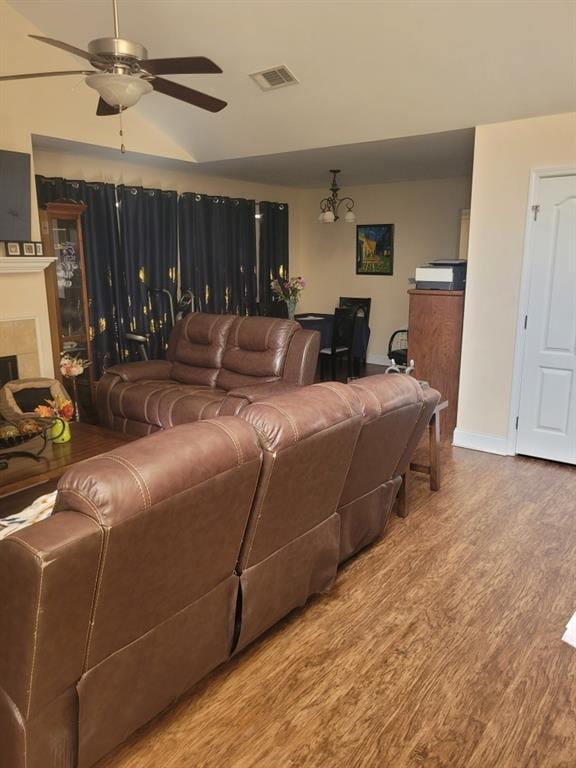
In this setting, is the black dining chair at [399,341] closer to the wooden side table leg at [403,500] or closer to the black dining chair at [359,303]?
the black dining chair at [359,303]

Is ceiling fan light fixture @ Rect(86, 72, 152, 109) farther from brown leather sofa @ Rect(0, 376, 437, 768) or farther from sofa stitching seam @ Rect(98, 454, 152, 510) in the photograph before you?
sofa stitching seam @ Rect(98, 454, 152, 510)

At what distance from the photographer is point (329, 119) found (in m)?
4.21

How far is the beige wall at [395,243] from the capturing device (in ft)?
21.3

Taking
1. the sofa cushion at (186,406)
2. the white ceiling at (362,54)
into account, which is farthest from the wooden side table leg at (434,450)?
the white ceiling at (362,54)

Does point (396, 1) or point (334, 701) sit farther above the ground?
point (396, 1)

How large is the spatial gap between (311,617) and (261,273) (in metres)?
5.27

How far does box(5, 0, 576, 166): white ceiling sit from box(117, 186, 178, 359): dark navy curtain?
113 cm

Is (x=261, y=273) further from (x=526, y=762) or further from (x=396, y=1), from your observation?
(x=526, y=762)

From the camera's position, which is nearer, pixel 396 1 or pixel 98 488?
pixel 98 488

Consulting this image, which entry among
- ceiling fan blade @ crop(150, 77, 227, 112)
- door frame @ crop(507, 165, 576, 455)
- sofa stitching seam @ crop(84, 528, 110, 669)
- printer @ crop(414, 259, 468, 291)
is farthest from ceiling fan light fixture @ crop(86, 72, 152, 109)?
printer @ crop(414, 259, 468, 291)

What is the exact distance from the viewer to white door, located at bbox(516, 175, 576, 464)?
12.1 ft

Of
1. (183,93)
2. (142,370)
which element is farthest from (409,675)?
(142,370)

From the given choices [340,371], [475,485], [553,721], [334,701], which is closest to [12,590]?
[334,701]

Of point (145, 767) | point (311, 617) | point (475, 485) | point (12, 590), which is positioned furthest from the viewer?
point (475, 485)
